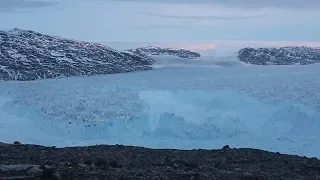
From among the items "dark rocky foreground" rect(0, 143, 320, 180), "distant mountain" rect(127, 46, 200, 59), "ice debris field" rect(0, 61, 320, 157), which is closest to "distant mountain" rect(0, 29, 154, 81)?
"distant mountain" rect(127, 46, 200, 59)

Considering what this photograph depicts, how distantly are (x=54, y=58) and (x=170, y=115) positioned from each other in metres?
17.0

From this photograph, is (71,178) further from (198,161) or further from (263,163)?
(263,163)

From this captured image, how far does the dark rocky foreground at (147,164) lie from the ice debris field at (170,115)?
10.6 feet

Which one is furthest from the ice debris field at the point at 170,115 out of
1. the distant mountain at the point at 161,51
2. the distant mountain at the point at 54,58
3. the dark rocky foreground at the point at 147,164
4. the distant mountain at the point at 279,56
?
the distant mountain at the point at 161,51

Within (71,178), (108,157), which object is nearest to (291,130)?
(108,157)

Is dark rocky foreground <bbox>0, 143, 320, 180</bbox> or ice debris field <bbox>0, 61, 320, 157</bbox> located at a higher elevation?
ice debris field <bbox>0, 61, 320, 157</bbox>

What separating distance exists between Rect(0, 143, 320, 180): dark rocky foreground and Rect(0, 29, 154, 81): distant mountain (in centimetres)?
1702

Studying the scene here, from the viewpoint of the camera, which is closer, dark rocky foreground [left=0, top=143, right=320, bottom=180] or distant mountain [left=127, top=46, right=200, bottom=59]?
dark rocky foreground [left=0, top=143, right=320, bottom=180]

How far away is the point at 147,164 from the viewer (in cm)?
843

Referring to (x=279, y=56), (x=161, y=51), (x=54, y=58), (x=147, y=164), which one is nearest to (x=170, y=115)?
(x=147, y=164)

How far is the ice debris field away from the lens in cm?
1349

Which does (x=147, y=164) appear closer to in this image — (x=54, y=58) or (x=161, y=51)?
(x=54, y=58)

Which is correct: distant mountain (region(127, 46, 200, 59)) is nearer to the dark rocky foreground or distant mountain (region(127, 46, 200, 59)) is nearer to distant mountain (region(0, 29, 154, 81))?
distant mountain (region(0, 29, 154, 81))

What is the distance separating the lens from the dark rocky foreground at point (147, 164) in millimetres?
7086
